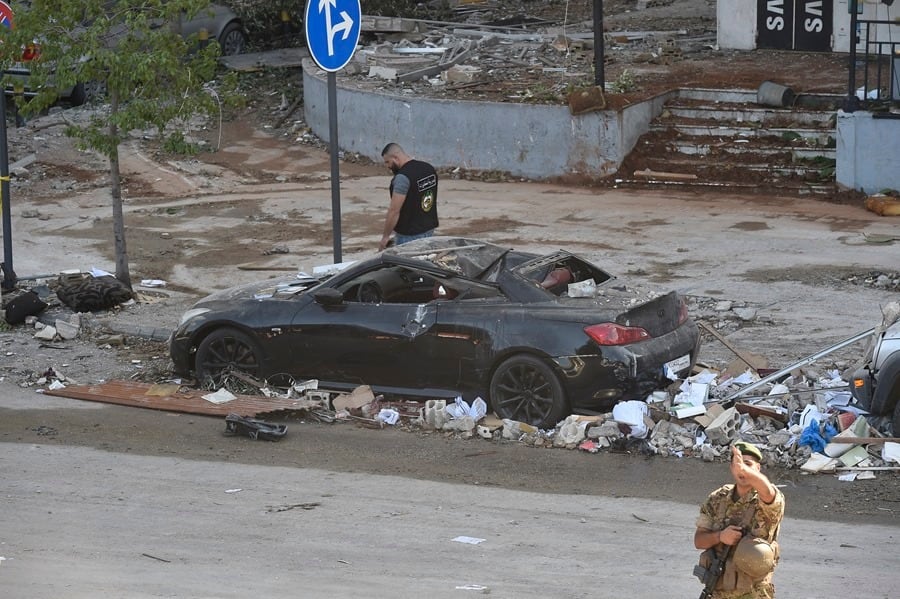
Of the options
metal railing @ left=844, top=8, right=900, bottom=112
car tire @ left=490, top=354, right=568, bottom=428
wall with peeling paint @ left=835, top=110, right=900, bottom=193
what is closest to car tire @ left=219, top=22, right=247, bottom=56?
metal railing @ left=844, top=8, right=900, bottom=112

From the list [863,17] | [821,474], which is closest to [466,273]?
[821,474]

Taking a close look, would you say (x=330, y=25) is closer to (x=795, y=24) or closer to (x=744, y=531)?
(x=744, y=531)

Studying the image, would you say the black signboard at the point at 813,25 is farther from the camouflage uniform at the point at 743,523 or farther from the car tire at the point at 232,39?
the camouflage uniform at the point at 743,523

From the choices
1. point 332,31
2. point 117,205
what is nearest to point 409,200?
point 332,31

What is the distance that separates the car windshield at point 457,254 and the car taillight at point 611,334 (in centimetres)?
114

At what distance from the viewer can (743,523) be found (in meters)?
5.45

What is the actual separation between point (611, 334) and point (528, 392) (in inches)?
30.5

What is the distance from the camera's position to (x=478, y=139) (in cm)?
2144

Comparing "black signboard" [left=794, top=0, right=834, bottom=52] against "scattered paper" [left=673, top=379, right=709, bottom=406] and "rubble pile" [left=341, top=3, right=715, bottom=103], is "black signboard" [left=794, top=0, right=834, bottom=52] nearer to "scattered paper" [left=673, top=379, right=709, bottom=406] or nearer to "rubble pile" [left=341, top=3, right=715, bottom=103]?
"rubble pile" [left=341, top=3, right=715, bottom=103]

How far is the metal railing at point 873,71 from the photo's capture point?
1803 centimetres

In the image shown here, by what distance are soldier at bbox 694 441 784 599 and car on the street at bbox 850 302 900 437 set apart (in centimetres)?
409

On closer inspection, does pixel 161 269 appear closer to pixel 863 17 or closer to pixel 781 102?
pixel 781 102

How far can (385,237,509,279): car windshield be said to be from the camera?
419 inches

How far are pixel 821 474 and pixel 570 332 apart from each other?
80.5 inches
